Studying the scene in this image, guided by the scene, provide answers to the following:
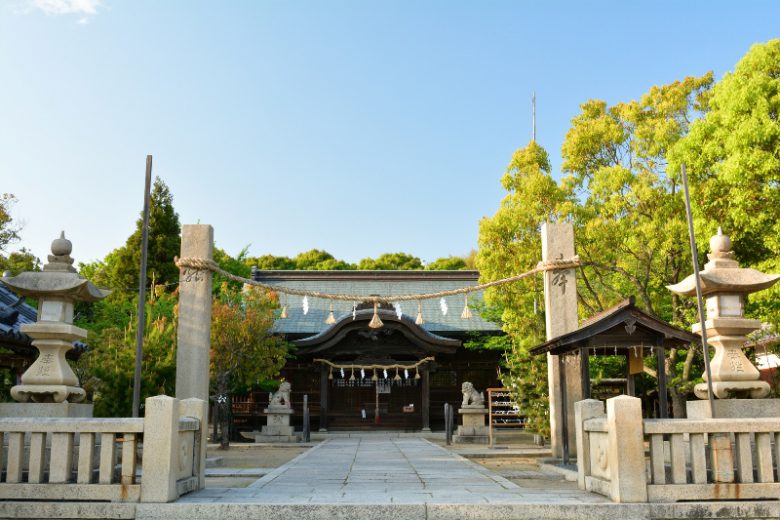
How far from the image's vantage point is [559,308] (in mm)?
12391

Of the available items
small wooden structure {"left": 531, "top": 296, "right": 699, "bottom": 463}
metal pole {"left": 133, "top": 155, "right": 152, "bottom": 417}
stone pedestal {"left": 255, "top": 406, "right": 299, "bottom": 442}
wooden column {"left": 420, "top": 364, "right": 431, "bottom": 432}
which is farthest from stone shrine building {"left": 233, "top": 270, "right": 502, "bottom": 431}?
metal pole {"left": 133, "top": 155, "right": 152, "bottom": 417}

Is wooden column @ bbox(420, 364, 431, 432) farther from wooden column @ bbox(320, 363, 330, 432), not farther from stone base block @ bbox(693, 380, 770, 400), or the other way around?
stone base block @ bbox(693, 380, 770, 400)

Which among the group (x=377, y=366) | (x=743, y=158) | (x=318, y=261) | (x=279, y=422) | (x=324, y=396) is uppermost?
(x=318, y=261)

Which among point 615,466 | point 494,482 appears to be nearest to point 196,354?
point 494,482

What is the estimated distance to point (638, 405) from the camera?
6.96m

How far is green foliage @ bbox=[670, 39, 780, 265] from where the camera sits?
1271 centimetres

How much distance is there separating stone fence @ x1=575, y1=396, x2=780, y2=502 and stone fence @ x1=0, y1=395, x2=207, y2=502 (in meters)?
4.90

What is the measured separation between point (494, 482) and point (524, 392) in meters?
8.56

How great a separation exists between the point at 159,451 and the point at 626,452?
5078 millimetres

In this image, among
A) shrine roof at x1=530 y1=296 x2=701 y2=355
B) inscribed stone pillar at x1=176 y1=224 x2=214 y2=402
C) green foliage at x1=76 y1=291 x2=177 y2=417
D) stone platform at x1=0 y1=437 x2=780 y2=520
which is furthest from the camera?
green foliage at x1=76 y1=291 x2=177 y2=417

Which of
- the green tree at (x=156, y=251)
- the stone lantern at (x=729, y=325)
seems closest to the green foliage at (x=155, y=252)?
the green tree at (x=156, y=251)

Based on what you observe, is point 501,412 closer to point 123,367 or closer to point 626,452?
point 123,367

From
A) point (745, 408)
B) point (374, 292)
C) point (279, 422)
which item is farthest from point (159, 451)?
point (374, 292)

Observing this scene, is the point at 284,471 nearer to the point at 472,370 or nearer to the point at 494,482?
the point at 494,482
